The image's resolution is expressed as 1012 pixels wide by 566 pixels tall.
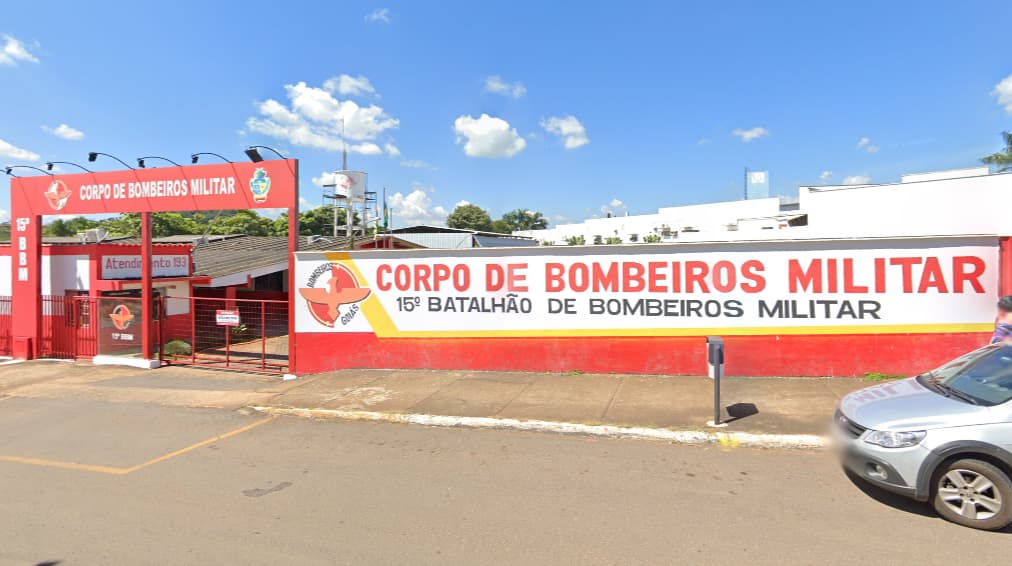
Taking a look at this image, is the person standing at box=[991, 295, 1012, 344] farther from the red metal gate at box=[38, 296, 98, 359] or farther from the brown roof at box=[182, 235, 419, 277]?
the brown roof at box=[182, 235, 419, 277]

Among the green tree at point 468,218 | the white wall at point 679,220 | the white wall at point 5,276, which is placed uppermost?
the green tree at point 468,218

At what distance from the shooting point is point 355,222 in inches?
1486

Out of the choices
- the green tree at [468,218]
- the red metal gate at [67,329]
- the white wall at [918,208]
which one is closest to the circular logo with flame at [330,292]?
the red metal gate at [67,329]

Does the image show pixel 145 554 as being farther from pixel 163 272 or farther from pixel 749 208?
pixel 749 208

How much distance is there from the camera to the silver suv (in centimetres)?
407

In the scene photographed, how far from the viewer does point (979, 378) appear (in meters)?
4.74

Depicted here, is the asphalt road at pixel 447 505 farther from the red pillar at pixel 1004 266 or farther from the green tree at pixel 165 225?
the green tree at pixel 165 225

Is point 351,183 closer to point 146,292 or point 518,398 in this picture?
point 146,292

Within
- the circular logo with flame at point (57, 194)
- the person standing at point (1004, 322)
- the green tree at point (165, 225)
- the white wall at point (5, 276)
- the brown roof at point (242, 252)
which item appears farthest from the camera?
the green tree at point (165, 225)

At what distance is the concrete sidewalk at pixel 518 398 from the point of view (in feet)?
22.6

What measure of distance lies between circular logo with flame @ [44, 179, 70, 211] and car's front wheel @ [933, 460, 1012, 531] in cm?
1811

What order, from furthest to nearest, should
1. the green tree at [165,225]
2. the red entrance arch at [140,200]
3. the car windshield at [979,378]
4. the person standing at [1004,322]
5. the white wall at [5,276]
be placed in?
the green tree at [165,225], the white wall at [5,276], the red entrance arch at [140,200], the person standing at [1004,322], the car windshield at [979,378]

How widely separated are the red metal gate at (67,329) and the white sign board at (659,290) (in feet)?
25.4

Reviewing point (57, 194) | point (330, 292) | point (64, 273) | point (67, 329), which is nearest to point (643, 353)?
point (330, 292)
